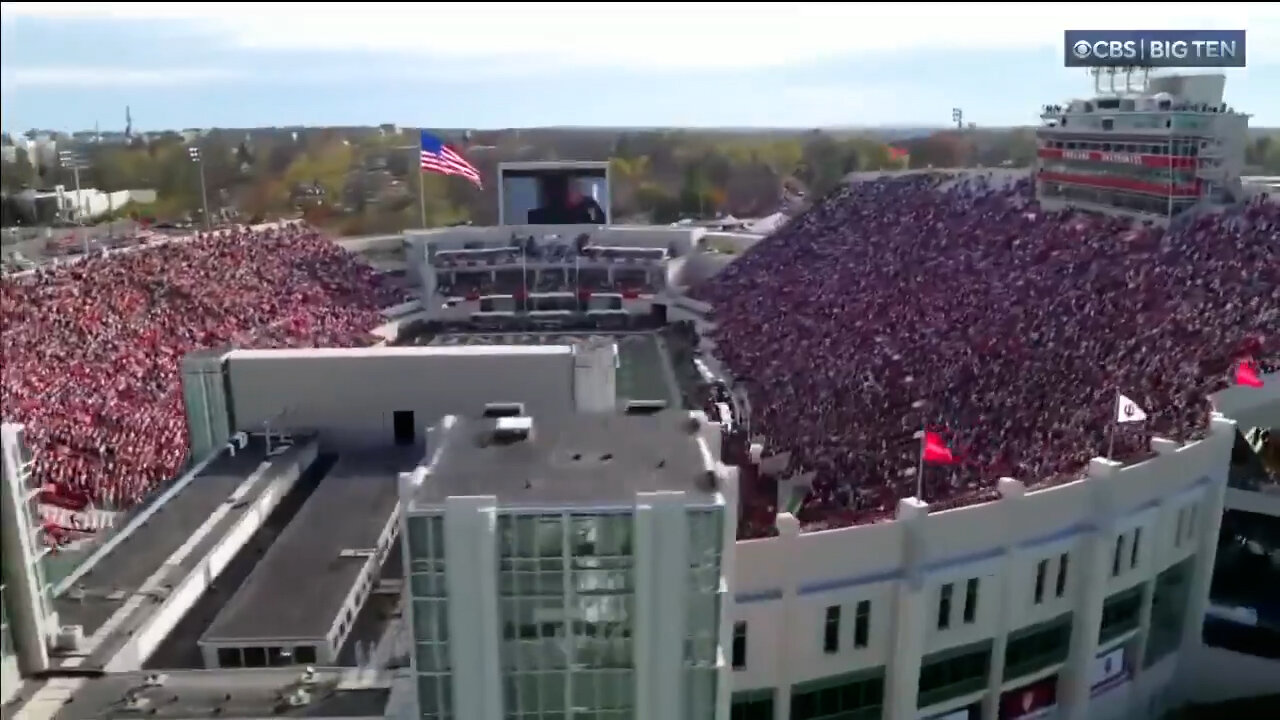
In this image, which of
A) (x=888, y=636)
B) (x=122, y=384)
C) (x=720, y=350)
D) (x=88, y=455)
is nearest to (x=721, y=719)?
(x=888, y=636)

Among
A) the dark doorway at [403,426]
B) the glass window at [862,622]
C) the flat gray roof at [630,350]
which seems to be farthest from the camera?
the flat gray roof at [630,350]

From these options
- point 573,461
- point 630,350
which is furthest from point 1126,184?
point 573,461

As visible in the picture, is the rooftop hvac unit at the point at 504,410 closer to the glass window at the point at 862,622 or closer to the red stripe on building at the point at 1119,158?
the glass window at the point at 862,622

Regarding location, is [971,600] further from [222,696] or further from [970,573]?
[222,696]

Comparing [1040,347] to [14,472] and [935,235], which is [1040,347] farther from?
[14,472]

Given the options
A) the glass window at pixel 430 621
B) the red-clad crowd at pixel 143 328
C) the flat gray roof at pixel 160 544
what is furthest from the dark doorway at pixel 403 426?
the glass window at pixel 430 621
